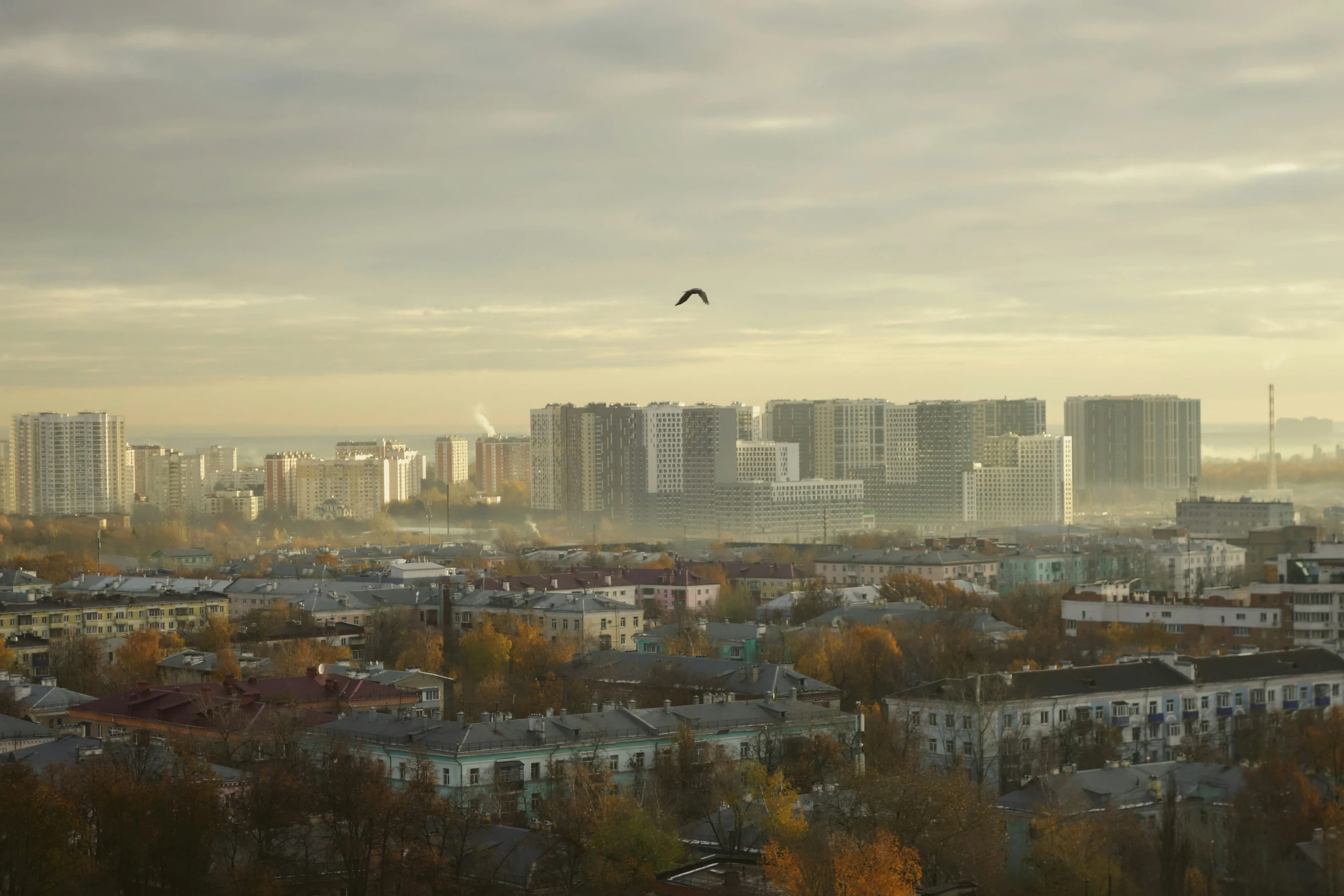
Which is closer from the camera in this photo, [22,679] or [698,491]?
[22,679]

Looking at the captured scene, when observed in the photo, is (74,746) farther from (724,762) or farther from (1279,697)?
(1279,697)

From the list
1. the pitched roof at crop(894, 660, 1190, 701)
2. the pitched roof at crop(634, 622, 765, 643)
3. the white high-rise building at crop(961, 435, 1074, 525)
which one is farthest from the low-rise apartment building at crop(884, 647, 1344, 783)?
the white high-rise building at crop(961, 435, 1074, 525)

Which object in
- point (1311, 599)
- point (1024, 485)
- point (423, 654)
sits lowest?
point (423, 654)

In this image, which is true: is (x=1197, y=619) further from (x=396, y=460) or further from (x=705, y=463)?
(x=396, y=460)

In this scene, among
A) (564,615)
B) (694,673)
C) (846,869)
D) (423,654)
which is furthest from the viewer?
(564,615)

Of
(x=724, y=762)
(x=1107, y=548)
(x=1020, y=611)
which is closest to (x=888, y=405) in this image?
(x=1107, y=548)

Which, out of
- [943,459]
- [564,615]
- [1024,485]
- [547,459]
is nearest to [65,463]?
[547,459]
